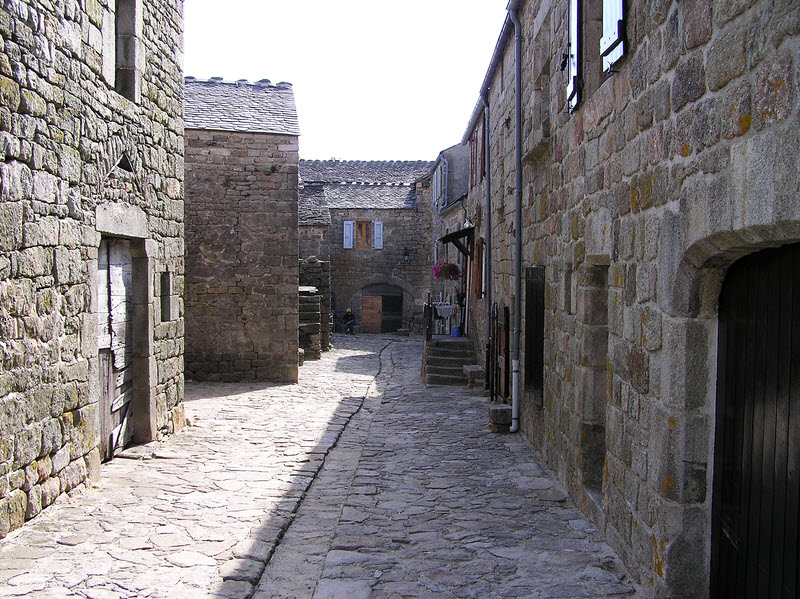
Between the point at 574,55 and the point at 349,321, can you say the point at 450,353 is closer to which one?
the point at 574,55

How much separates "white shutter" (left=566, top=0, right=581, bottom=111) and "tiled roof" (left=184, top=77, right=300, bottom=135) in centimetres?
829

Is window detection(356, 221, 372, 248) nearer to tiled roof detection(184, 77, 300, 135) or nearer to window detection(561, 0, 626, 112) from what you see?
tiled roof detection(184, 77, 300, 135)

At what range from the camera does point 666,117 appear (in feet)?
11.6

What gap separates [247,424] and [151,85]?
4262 millimetres

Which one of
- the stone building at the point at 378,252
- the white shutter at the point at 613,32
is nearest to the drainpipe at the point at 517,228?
the white shutter at the point at 613,32

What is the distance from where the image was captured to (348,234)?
28281 mm

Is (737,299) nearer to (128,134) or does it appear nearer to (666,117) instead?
(666,117)

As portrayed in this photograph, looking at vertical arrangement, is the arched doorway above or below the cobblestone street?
above

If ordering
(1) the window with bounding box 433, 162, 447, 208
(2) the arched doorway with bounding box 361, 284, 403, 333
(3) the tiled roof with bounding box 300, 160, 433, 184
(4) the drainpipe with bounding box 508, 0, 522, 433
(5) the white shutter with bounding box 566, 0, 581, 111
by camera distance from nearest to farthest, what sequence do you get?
1. (5) the white shutter with bounding box 566, 0, 581, 111
2. (4) the drainpipe with bounding box 508, 0, 522, 433
3. (1) the window with bounding box 433, 162, 447, 208
4. (2) the arched doorway with bounding box 361, 284, 403, 333
5. (3) the tiled roof with bounding box 300, 160, 433, 184

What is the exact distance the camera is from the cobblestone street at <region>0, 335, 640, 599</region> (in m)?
4.14

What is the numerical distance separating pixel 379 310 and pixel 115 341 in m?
21.8

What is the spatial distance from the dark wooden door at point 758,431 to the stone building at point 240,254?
1029 cm

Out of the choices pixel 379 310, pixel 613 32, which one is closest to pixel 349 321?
pixel 379 310

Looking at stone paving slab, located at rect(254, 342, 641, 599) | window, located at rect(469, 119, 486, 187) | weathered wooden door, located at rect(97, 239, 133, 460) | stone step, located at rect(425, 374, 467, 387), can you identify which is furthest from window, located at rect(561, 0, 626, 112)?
stone step, located at rect(425, 374, 467, 387)
